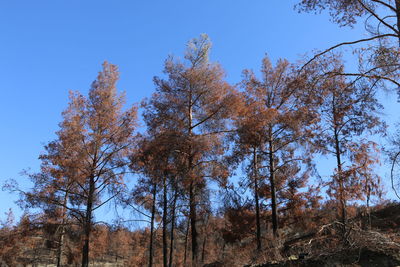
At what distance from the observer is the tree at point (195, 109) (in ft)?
51.2

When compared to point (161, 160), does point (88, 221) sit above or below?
below

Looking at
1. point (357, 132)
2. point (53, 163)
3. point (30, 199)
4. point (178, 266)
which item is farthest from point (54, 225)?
point (178, 266)

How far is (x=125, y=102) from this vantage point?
18.0 meters

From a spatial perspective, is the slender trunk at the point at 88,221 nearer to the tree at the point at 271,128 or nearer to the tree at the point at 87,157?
the tree at the point at 87,157

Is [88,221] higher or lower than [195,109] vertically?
lower

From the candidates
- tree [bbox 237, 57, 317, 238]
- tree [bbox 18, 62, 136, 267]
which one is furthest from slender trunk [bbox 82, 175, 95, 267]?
tree [bbox 237, 57, 317, 238]

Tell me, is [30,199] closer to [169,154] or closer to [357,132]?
[169,154]

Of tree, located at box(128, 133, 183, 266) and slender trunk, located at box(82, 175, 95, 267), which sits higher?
tree, located at box(128, 133, 183, 266)

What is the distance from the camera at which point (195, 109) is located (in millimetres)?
→ 16859

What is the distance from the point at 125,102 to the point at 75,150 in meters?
3.57

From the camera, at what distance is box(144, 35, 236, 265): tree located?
15.6 meters

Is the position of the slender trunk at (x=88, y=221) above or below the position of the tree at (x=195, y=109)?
below

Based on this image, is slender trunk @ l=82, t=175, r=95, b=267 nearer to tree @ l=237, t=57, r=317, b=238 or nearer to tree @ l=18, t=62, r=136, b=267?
tree @ l=18, t=62, r=136, b=267

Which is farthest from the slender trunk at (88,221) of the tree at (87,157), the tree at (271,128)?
the tree at (271,128)
